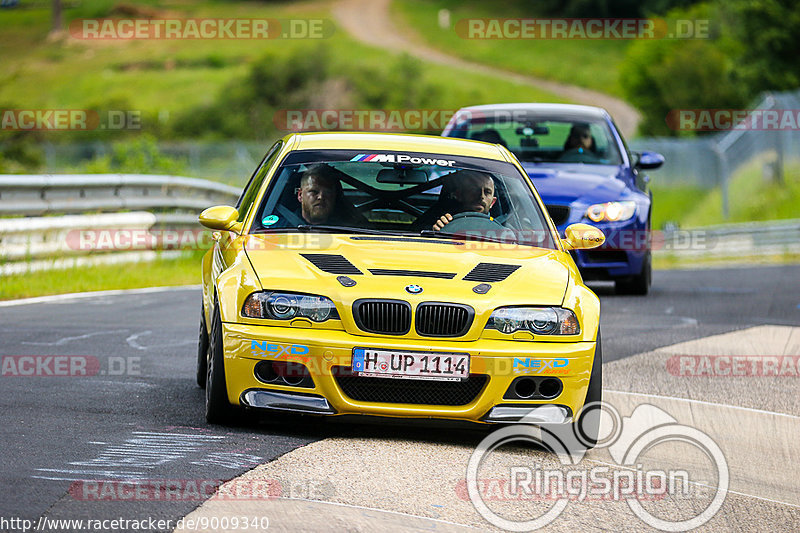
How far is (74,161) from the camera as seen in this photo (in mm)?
43438

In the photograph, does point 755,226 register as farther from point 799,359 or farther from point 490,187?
point 490,187

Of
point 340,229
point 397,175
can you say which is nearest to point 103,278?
point 397,175

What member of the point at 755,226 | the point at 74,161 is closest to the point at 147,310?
the point at 755,226

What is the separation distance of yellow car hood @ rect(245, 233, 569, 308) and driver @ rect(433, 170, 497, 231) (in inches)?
16.6

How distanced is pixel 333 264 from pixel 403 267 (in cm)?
34

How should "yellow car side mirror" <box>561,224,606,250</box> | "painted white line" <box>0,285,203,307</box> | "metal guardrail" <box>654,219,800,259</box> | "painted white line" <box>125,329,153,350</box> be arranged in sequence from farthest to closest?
"metal guardrail" <box>654,219,800,259</box> → "painted white line" <box>0,285,203,307</box> → "painted white line" <box>125,329,153,350</box> → "yellow car side mirror" <box>561,224,606,250</box>

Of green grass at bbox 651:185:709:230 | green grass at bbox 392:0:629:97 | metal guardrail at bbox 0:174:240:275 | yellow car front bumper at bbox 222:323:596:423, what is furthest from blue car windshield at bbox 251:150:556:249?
green grass at bbox 392:0:629:97

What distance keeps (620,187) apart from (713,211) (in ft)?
86.6

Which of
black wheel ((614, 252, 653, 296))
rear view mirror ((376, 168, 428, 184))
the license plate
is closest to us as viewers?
the license plate

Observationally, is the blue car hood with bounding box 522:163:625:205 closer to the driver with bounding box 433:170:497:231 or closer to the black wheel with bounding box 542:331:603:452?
the driver with bounding box 433:170:497:231

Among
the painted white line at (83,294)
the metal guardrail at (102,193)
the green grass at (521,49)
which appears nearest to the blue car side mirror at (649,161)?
the painted white line at (83,294)

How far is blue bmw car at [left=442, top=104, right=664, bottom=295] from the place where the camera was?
515 inches

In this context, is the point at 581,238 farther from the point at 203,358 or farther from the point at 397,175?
the point at 203,358

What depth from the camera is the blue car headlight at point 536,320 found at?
6551 mm
